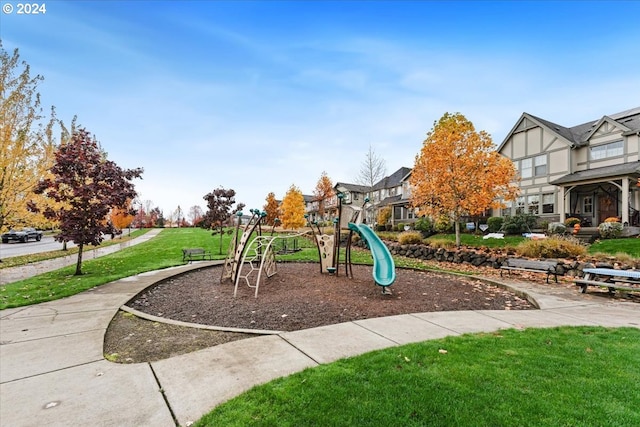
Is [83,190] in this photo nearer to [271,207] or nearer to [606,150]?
[606,150]

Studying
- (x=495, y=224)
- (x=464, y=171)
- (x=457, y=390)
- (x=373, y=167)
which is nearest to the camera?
(x=457, y=390)

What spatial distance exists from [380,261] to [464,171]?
1058 cm

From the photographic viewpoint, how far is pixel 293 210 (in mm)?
38531

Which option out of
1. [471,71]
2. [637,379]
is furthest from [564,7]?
[637,379]

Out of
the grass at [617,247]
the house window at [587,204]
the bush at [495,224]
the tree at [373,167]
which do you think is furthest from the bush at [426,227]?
the house window at [587,204]

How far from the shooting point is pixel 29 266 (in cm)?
1287

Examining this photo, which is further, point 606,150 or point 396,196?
point 396,196

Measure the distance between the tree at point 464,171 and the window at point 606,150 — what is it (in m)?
11.4

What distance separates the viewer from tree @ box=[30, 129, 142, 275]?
9266mm

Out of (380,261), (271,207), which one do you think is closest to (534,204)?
(380,261)

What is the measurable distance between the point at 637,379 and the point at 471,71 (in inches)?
578

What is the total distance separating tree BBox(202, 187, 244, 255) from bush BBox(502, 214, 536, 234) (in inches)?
718

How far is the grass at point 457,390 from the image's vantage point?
2.39m

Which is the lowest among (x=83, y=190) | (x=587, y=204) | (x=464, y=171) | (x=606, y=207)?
(x=83, y=190)
